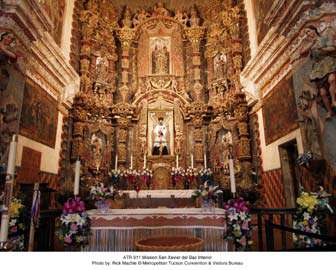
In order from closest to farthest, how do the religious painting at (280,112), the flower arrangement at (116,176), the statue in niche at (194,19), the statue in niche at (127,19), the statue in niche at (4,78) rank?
1. the statue in niche at (4,78)
2. the religious painting at (280,112)
3. the flower arrangement at (116,176)
4. the statue in niche at (194,19)
5. the statue in niche at (127,19)

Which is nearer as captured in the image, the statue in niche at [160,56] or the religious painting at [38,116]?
the religious painting at [38,116]

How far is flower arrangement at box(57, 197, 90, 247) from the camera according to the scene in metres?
3.52

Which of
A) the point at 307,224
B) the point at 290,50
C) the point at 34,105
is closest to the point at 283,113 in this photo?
the point at 290,50

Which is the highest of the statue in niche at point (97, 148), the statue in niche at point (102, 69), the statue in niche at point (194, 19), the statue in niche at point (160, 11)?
the statue in niche at point (160, 11)

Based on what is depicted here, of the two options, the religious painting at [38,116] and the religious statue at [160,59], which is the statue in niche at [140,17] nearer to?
the religious statue at [160,59]

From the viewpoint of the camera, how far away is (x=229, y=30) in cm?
1092

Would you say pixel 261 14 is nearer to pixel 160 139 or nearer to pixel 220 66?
pixel 220 66

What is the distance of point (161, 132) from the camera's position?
35.9 ft

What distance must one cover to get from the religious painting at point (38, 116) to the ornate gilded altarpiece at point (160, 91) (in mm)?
1451

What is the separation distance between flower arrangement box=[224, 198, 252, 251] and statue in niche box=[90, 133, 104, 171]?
7.40 meters

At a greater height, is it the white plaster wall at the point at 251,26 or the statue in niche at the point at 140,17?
the statue in niche at the point at 140,17

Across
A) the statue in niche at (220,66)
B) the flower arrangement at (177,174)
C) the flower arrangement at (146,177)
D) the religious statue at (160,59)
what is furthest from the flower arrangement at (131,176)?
the statue in niche at (220,66)

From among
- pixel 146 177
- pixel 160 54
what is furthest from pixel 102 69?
pixel 146 177

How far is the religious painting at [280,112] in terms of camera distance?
21.2 ft
